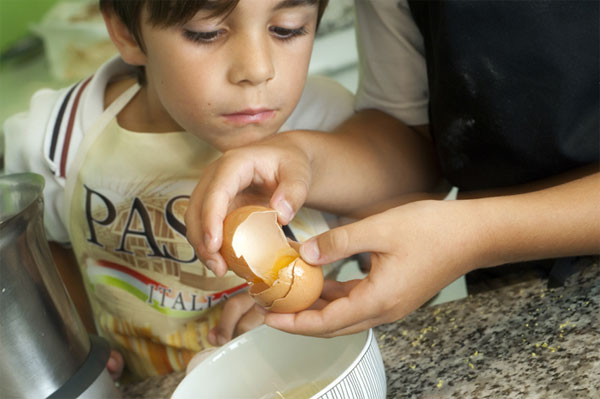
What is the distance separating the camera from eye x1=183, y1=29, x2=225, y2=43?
68 centimetres

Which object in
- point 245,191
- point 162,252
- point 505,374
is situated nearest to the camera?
point 505,374

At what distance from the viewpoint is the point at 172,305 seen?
92cm

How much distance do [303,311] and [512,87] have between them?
1.13 feet

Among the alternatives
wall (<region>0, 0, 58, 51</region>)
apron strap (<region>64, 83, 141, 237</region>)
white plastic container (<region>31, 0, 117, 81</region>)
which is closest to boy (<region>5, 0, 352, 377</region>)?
apron strap (<region>64, 83, 141, 237</region>)

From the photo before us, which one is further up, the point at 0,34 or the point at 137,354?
the point at 0,34

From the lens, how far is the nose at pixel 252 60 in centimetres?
66

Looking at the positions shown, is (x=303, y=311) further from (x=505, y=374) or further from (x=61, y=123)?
(x=61, y=123)

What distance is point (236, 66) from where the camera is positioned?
670 millimetres

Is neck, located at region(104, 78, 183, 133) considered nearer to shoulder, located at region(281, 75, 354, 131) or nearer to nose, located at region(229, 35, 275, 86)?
shoulder, located at region(281, 75, 354, 131)

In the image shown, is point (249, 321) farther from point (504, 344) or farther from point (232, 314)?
point (504, 344)

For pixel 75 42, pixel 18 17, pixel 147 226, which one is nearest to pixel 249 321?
pixel 147 226

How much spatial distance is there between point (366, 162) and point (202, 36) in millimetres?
266

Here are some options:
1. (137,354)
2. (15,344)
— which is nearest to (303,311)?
(15,344)

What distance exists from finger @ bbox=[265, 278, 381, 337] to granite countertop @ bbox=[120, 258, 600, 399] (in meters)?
0.09
